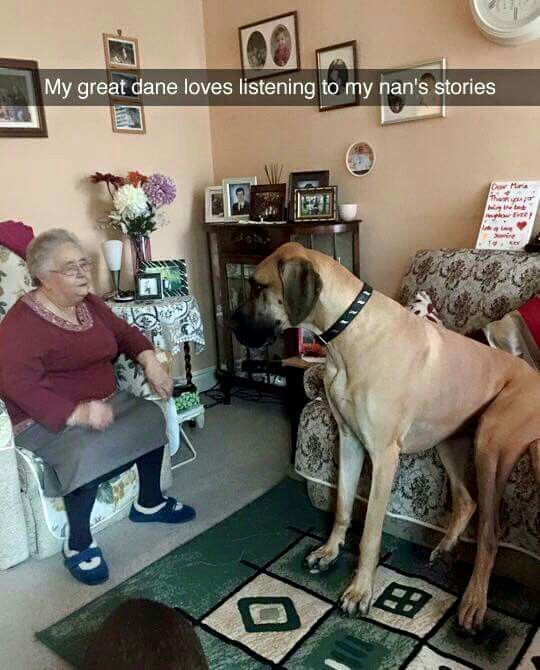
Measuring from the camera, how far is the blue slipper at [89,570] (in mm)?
1958

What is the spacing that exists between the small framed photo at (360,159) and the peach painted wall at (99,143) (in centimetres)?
100

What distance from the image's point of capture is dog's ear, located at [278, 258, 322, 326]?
163 centimetres

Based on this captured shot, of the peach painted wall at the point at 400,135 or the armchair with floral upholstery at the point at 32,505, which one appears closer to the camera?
the armchair with floral upholstery at the point at 32,505

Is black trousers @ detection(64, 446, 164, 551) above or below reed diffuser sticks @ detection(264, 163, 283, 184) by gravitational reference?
below

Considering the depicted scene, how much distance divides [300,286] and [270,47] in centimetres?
213

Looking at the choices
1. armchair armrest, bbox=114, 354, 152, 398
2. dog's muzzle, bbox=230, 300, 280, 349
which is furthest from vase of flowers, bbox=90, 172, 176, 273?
dog's muzzle, bbox=230, 300, 280, 349

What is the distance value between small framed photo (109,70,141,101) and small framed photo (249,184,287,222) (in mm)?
802

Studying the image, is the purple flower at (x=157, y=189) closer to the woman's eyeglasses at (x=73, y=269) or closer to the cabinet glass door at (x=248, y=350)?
the cabinet glass door at (x=248, y=350)

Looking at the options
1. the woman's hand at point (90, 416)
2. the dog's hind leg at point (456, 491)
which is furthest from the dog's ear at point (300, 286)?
the woman's hand at point (90, 416)

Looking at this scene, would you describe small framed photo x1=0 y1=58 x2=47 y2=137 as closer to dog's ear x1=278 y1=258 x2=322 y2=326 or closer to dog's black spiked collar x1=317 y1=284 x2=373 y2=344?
dog's ear x1=278 y1=258 x2=322 y2=326

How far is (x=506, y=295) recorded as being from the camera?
225 cm

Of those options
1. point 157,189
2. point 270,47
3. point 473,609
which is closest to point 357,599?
point 473,609

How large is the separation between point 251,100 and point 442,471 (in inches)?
95.5

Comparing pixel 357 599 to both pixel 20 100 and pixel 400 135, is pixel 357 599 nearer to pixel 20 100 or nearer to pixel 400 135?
pixel 400 135
